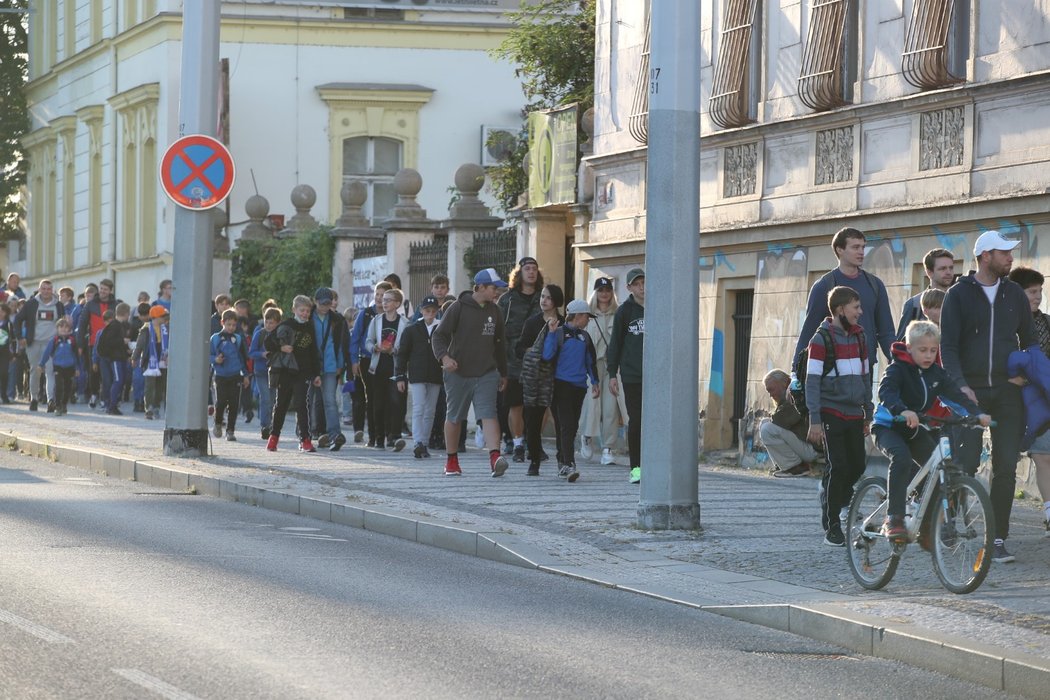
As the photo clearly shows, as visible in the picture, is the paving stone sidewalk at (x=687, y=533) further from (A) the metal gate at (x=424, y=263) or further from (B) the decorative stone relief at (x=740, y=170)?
(A) the metal gate at (x=424, y=263)

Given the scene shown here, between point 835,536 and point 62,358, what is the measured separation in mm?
18711

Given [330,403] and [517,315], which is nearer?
[517,315]

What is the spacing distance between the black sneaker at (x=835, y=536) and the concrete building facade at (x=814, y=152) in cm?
179

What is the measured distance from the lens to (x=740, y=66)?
19750 millimetres

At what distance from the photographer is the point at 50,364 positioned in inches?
1133

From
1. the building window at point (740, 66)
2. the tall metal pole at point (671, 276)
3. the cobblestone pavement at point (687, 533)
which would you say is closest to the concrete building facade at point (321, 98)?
the cobblestone pavement at point (687, 533)

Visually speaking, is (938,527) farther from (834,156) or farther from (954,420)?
(834,156)

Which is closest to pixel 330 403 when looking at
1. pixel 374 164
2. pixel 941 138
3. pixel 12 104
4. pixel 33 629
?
pixel 941 138

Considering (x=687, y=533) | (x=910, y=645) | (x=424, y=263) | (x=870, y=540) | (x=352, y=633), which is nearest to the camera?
(x=910, y=645)

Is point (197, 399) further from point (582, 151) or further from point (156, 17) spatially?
point (156, 17)

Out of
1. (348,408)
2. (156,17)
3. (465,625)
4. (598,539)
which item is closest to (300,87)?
(156,17)

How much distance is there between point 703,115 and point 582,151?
3300 millimetres

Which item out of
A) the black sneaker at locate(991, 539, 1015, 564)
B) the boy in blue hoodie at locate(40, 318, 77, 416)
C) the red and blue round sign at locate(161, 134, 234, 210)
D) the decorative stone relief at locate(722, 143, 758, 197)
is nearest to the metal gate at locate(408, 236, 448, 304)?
the boy in blue hoodie at locate(40, 318, 77, 416)

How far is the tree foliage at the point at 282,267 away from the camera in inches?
1174
